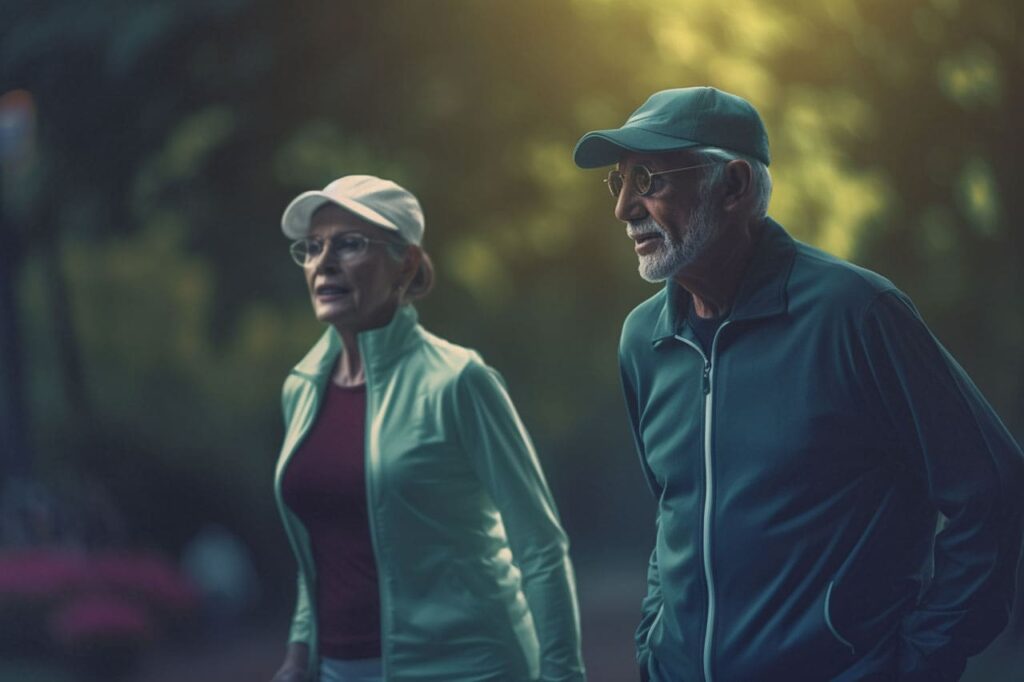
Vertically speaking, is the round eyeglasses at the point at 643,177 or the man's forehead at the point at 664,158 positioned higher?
the man's forehead at the point at 664,158

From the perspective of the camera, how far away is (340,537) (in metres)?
3.38

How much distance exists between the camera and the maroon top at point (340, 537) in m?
3.35

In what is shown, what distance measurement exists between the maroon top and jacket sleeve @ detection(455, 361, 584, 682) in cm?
31

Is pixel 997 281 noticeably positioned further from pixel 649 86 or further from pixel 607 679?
pixel 607 679

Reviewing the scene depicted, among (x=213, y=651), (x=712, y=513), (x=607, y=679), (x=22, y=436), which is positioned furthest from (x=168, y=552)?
(x=712, y=513)

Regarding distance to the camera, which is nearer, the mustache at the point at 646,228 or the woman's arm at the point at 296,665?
the mustache at the point at 646,228

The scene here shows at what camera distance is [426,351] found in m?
3.54

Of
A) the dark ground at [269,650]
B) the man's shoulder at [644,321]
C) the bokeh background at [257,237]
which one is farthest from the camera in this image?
the bokeh background at [257,237]

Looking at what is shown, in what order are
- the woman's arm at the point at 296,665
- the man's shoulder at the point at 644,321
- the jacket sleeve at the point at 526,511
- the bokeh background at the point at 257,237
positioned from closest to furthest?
the man's shoulder at the point at 644,321 → the jacket sleeve at the point at 526,511 → the woman's arm at the point at 296,665 → the bokeh background at the point at 257,237

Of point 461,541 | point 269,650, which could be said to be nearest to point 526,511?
point 461,541

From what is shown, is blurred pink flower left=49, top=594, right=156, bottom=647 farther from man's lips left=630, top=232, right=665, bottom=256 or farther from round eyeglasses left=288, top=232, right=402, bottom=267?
man's lips left=630, top=232, right=665, bottom=256

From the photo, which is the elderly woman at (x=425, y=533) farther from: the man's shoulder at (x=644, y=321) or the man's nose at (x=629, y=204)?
the man's nose at (x=629, y=204)

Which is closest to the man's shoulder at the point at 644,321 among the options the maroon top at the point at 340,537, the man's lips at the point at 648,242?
the man's lips at the point at 648,242

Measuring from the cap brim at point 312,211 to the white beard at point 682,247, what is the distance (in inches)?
40.9
